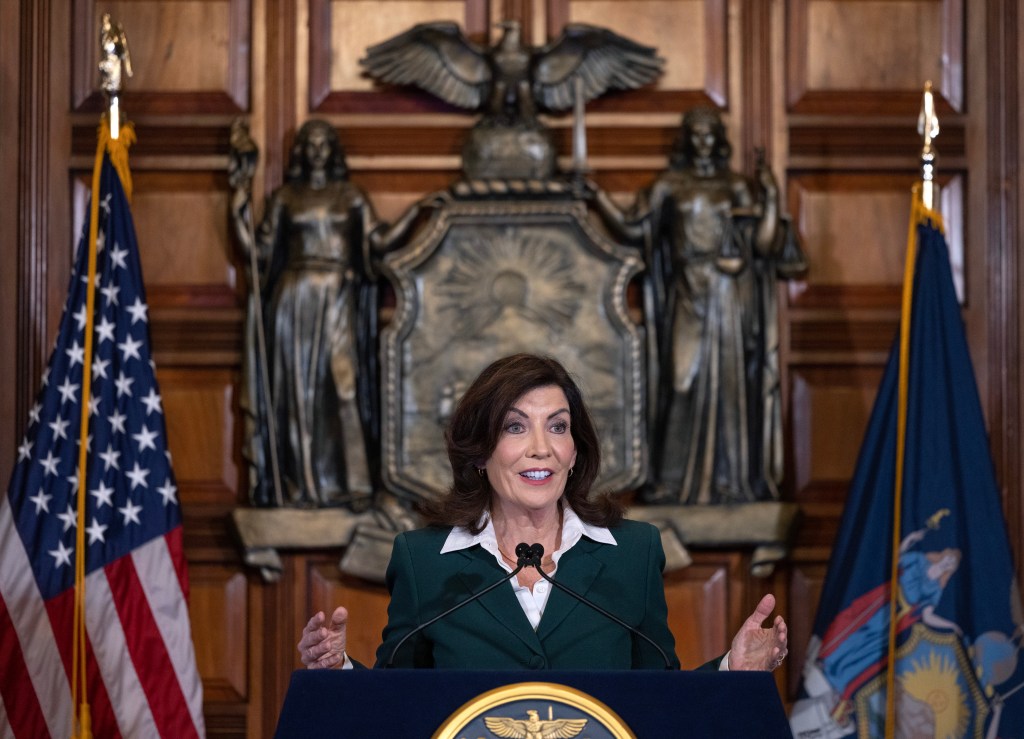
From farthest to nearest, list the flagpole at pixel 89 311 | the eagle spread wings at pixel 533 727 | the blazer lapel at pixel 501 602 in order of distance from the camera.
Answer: the flagpole at pixel 89 311
the blazer lapel at pixel 501 602
the eagle spread wings at pixel 533 727

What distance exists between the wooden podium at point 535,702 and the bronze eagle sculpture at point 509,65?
279 cm

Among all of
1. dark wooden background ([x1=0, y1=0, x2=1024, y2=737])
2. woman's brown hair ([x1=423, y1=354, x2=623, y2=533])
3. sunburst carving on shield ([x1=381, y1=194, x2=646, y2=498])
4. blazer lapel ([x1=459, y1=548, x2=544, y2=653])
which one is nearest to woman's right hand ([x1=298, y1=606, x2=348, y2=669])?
blazer lapel ([x1=459, y1=548, x2=544, y2=653])

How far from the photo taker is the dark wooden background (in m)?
4.57

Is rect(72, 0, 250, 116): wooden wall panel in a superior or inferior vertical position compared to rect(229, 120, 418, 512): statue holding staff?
superior

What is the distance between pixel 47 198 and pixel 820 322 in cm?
253

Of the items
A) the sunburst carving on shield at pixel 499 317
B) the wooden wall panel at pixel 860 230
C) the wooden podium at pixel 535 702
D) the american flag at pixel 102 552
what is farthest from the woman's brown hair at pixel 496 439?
the wooden wall panel at pixel 860 230

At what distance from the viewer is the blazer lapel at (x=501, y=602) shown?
8.31ft

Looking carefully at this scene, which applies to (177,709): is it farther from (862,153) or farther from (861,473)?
(862,153)

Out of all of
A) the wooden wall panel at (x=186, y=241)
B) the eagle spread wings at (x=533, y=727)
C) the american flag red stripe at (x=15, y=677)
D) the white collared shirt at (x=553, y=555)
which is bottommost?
the american flag red stripe at (x=15, y=677)

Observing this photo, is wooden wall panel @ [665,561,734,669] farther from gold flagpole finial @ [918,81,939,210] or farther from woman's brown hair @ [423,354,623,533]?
woman's brown hair @ [423,354,623,533]

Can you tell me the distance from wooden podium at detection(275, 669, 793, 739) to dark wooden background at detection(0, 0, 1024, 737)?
257 cm

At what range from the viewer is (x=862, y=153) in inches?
184

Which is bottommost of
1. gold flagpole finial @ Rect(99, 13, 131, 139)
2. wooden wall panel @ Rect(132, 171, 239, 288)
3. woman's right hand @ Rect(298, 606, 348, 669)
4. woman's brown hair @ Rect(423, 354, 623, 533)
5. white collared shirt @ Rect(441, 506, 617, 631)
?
woman's right hand @ Rect(298, 606, 348, 669)

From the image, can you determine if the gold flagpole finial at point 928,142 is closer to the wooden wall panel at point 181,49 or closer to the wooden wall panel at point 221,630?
the wooden wall panel at point 181,49
